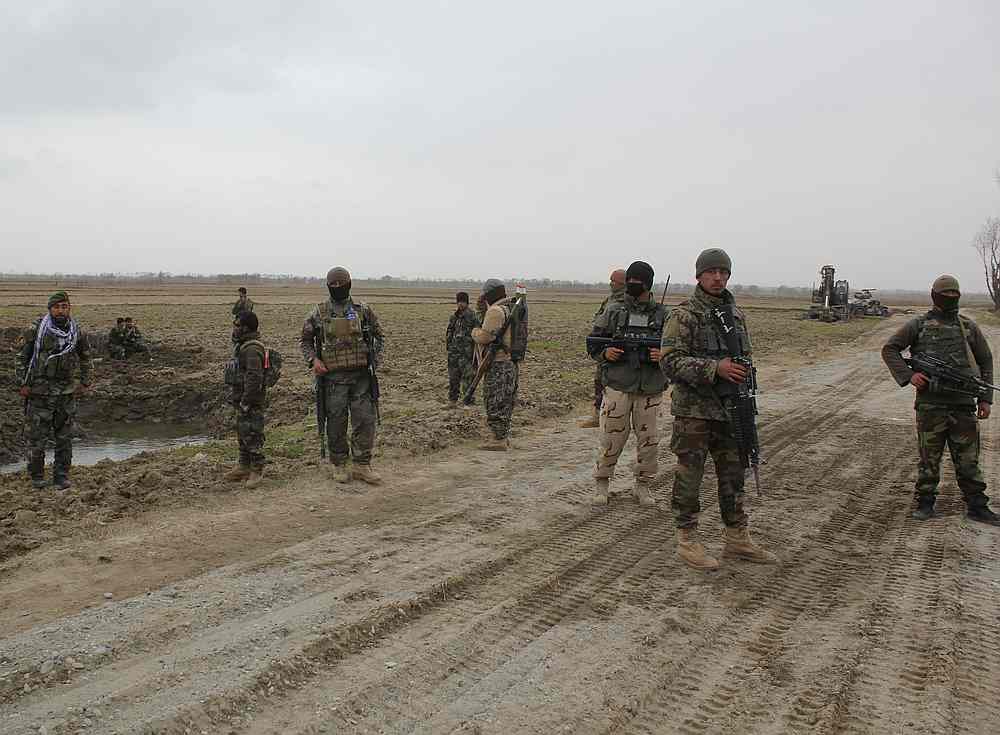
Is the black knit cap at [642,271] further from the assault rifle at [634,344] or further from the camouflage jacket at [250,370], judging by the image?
the camouflage jacket at [250,370]

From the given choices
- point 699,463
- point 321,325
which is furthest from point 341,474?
point 699,463

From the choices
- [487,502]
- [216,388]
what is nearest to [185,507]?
[487,502]

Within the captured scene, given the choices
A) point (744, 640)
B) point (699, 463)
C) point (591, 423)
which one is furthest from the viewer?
point (591, 423)

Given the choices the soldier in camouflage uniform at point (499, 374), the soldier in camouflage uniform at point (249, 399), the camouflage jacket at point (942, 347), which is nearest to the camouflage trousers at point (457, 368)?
the soldier in camouflage uniform at point (499, 374)

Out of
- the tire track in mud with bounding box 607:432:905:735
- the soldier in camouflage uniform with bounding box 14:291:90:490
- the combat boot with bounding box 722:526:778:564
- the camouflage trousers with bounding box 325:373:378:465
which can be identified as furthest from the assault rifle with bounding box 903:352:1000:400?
the soldier in camouflage uniform with bounding box 14:291:90:490

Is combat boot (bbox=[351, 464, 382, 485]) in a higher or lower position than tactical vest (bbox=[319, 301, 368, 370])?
lower

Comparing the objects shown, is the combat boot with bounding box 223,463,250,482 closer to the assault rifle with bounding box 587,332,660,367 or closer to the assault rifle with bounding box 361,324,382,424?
the assault rifle with bounding box 361,324,382,424

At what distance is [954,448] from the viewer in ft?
20.1

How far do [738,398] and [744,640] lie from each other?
1.54 meters

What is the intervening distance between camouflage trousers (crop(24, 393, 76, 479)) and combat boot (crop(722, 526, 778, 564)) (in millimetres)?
6453

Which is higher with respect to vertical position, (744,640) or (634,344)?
(634,344)

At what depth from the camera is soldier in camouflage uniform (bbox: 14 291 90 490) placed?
7.16 meters

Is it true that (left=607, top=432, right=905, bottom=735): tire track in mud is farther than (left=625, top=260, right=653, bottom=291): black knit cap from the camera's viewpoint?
No

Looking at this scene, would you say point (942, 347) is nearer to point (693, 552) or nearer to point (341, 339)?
point (693, 552)
